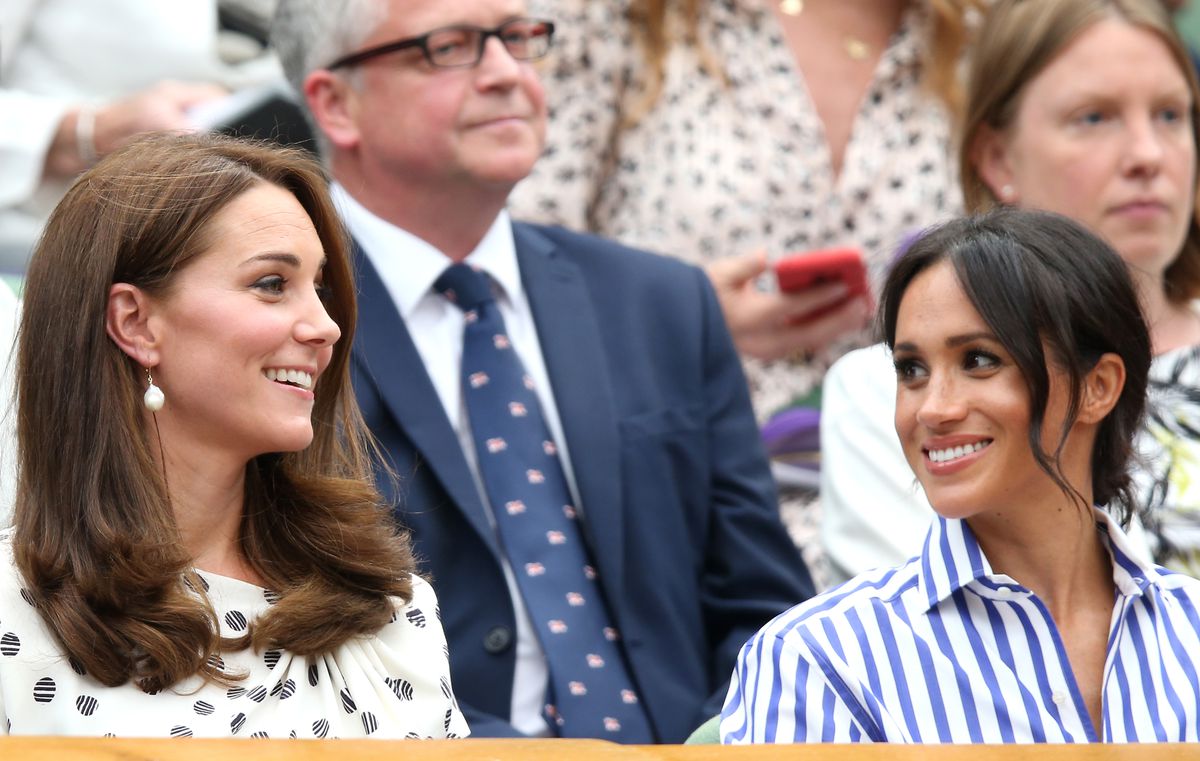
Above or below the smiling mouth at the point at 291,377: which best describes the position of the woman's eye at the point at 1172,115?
above

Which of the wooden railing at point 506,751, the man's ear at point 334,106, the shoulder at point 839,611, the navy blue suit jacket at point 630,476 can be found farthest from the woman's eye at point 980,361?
the man's ear at point 334,106

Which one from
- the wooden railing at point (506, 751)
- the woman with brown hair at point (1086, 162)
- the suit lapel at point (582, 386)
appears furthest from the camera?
the woman with brown hair at point (1086, 162)

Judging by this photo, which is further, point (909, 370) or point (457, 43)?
point (457, 43)

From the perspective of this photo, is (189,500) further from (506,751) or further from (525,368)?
(525,368)

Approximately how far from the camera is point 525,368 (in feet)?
8.81

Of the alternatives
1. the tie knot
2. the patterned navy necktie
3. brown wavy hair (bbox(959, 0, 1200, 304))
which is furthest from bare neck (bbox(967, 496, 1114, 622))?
brown wavy hair (bbox(959, 0, 1200, 304))

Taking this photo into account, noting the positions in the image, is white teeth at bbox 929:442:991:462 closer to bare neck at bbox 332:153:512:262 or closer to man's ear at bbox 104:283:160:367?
man's ear at bbox 104:283:160:367

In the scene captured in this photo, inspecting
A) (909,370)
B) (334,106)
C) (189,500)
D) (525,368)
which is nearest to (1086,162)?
(525,368)

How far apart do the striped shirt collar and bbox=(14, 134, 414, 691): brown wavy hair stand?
572mm

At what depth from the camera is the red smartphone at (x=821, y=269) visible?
3.08 meters

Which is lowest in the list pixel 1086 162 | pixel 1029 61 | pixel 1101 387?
pixel 1101 387

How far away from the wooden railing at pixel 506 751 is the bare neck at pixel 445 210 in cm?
154

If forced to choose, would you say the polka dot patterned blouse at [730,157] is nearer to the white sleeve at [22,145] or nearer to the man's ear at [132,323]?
the white sleeve at [22,145]

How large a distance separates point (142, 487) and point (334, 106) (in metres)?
1.18
